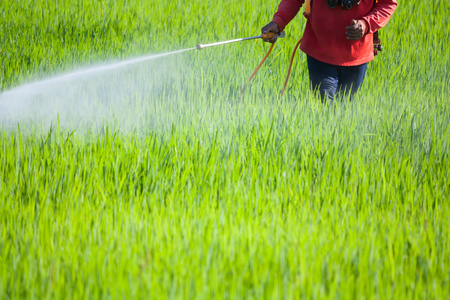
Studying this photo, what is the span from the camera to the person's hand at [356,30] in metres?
2.50

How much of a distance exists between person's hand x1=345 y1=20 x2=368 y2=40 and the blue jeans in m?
0.26

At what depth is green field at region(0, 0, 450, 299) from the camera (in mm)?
1380

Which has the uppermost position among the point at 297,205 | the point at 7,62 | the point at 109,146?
the point at 7,62

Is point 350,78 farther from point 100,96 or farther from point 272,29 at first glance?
point 100,96

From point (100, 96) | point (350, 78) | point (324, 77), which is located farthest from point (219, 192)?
point (100, 96)

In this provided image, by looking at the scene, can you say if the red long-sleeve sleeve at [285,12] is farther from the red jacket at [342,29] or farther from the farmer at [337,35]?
the red jacket at [342,29]

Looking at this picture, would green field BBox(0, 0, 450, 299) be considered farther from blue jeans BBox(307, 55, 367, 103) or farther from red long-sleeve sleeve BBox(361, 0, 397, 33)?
red long-sleeve sleeve BBox(361, 0, 397, 33)

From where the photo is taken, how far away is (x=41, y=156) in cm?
206

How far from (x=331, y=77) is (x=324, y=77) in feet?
0.14

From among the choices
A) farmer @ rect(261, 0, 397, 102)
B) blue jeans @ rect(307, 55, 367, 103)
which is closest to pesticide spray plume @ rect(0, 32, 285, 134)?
farmer @ rect(261, 0, 397, 102)

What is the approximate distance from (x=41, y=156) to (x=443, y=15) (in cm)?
504

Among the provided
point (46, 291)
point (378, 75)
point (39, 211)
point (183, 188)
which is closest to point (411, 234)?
point (183, 188)

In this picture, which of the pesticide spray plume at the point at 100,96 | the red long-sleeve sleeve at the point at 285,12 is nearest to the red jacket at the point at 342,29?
the red long-sleeve sleeve at the point at 285,12

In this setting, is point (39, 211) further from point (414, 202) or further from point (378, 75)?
point (378, 75)
